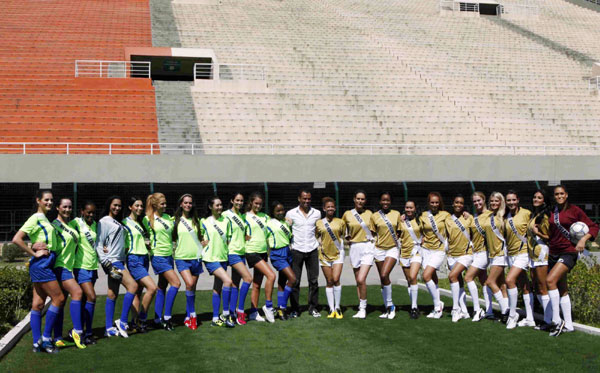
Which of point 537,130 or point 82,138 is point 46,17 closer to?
point 82,138

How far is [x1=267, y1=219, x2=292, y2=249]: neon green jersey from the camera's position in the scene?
11.5 metres

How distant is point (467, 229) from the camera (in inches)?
447

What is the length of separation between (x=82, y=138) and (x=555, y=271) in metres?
23.0

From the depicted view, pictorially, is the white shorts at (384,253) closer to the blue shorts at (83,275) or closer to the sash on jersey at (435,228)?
the sash on jersey at (435,228)

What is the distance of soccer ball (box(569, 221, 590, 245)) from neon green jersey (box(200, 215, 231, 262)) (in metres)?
5.27

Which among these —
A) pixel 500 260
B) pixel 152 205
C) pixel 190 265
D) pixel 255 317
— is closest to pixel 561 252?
pixel 500 260

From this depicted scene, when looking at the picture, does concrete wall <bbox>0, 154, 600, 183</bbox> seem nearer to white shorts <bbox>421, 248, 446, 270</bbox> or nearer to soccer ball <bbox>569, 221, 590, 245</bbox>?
white shorts <bbox>421, 248, 446, 270</bbox>

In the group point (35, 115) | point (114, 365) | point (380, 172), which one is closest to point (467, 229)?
point (114, 365)

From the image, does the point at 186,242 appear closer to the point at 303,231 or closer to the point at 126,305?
the point at 126,305

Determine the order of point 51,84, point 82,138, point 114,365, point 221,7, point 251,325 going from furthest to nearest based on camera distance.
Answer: point 221,7 → point 51,84 → point 82,138 → point 251,325 → point 114,365

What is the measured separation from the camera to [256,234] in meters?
11.2

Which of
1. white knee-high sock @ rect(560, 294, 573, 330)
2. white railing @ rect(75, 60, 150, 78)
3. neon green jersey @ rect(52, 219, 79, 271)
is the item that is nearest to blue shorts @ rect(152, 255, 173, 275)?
neon green jersey @ rect(52, 219, 79, 271)

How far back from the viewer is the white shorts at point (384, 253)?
11.6 metres

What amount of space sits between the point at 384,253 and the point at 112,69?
2865 cm
